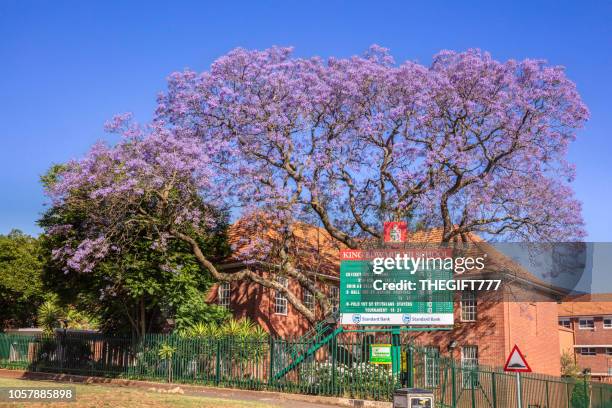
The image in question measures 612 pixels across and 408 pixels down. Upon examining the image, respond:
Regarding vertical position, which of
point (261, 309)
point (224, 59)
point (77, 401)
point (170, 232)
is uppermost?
point (224, 59)

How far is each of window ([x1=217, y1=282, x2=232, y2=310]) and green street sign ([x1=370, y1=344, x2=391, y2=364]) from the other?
47.5 ft

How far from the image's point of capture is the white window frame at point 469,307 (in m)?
35.8

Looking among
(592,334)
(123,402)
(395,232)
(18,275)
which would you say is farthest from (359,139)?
(592,334)

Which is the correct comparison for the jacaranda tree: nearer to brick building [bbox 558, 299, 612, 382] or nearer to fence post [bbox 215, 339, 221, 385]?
fence post [bbox 215, 339, 221, 385]

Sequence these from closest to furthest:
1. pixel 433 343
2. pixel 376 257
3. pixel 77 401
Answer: pixel 77 401, pixel 376 257, pixel 433 343

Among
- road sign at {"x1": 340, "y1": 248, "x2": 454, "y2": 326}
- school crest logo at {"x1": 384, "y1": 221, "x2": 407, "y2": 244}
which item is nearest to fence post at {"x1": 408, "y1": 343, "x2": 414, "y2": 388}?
road sign at {"x1": 340, "y1": 248, "x2": 454, "y2": 326}

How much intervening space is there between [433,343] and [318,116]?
14.2 metres

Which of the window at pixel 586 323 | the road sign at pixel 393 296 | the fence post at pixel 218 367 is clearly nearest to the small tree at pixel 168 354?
the fence post at pixel 218 367

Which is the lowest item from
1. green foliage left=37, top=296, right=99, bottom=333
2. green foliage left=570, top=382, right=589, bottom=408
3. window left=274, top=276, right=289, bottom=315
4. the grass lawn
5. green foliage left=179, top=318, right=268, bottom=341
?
green foliage left=570, top=382, right=589, bottom=408

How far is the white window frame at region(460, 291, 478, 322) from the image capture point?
35.8m

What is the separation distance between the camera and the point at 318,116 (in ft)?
99.6

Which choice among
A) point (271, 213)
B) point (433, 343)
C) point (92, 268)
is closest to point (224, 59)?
point (271, 213)

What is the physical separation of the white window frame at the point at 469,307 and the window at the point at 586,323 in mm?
35328

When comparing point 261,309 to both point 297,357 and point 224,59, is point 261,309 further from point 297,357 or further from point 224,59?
point 224,59
